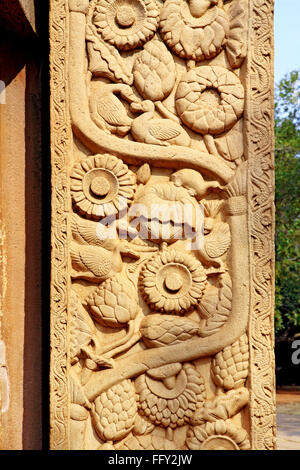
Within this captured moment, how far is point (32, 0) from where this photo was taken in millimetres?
2654

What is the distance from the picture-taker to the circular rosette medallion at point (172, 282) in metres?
2.49

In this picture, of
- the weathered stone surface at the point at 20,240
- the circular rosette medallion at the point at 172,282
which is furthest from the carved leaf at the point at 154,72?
the circular rosette medallion at the point at 172,282

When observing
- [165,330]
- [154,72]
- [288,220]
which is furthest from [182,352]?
[288,220]

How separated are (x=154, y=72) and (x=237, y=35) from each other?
0.37 meters

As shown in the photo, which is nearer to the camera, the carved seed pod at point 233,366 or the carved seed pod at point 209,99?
the carved seed pod at point 233,366

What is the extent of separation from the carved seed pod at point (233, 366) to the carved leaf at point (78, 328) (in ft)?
1.69

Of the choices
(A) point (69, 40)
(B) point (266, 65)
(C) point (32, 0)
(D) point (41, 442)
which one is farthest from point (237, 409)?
(C) point (32, 0)

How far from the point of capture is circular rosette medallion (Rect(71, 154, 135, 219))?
8.25ft

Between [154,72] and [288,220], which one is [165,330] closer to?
[154,72]

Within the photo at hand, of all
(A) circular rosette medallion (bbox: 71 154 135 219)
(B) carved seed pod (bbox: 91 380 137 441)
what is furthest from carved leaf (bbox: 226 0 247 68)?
(B) carved seed pod (bbox: 91 380 137 441)

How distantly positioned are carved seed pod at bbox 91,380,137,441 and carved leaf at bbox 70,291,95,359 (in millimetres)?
207

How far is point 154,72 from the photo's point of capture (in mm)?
2576

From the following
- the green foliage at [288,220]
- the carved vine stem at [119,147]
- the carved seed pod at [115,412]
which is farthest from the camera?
the green foliage at [288,220]

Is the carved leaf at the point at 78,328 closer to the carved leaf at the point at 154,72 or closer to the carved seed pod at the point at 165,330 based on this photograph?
the carved seed pod at the point at 165,330
